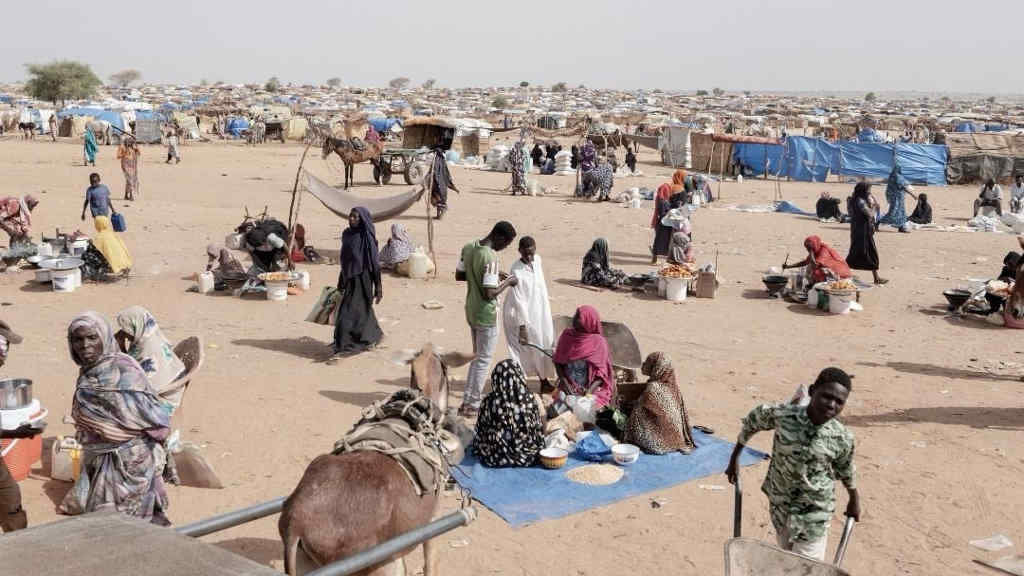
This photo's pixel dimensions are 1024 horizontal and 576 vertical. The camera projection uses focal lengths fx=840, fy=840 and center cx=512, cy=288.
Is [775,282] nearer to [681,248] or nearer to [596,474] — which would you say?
[681,248]

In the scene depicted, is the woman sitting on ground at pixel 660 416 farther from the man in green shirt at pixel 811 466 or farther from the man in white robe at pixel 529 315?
the man in green shirt at pixel 811 466

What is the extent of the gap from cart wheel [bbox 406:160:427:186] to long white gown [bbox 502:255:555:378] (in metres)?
16.3

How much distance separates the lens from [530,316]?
23.7ft

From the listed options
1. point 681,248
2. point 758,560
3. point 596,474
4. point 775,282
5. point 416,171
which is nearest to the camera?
point 758,560

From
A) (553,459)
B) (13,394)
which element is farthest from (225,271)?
(553,459)

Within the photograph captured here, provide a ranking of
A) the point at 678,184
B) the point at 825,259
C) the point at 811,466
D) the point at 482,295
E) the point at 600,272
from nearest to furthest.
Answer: the point at 811,466 → the point at 482,295 → the point at 825,259 → the point at 600,272 → the point at 678,184

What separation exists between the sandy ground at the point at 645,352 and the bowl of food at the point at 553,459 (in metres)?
0.62

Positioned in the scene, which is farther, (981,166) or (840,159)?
(840,159)

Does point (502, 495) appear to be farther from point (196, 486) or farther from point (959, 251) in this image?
point (959, 251)

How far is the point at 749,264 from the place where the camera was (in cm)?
1419

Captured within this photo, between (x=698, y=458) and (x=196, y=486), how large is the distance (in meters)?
3.59

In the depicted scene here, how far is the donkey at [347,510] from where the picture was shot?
135 inches

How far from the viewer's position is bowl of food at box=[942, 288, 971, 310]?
11.0 meters

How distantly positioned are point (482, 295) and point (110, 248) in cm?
706
